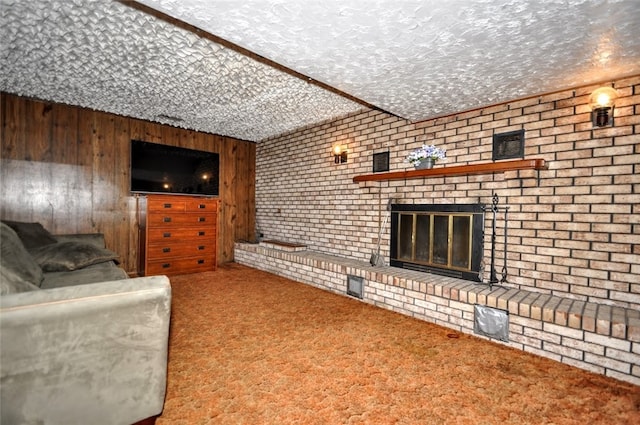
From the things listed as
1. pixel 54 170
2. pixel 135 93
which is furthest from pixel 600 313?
pixel 54 170

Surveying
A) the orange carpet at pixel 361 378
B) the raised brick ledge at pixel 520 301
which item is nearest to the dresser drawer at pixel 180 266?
the orange carpet at pixel 361 378

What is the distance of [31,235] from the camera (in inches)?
111

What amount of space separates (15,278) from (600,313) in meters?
3.37

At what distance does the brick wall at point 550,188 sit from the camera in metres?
2.09

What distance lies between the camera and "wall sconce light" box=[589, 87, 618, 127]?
6.94 feet

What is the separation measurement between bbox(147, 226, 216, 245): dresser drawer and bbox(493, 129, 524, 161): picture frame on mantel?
4.02 m

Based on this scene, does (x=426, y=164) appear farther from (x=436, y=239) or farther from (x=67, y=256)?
(x=67, y=256)

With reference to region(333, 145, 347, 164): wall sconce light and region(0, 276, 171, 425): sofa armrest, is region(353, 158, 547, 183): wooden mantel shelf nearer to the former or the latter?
region(333, 145, 347, 164): wall sconce light

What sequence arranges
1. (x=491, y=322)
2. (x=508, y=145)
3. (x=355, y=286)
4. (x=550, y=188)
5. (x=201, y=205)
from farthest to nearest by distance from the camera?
(x=201, y=205)
(x=355, y=286)
(x=508, y=145)
(x=550, y=188)
(x=491, y=322)

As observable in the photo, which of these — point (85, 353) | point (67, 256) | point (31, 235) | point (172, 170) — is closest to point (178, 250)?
point (172, 170)

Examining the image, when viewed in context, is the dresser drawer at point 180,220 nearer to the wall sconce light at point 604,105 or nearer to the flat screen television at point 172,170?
the flat screen television at point 172,170

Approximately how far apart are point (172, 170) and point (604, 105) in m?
5.12

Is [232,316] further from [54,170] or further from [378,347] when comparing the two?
[54,170]

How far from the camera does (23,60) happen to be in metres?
2.57
